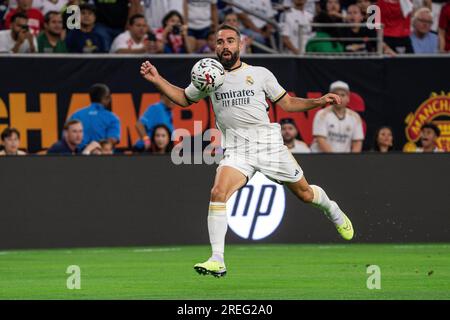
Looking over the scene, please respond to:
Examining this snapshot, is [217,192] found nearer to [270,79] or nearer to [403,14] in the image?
[270,79]

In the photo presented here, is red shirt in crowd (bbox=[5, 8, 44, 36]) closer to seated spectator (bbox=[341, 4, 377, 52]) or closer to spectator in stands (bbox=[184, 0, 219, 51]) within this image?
spectator in stands (bbox=[184, 0, 219, 51])

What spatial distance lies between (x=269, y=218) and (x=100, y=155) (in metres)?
2.72

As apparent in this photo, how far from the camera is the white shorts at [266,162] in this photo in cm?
1302

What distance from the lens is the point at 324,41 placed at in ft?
70.2

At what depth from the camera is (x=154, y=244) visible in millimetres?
18391

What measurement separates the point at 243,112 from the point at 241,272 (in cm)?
216

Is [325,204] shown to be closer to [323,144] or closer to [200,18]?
[323,144]

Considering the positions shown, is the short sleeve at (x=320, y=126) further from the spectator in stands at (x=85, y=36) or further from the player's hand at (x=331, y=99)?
the player's hand at (x=331, y=99)

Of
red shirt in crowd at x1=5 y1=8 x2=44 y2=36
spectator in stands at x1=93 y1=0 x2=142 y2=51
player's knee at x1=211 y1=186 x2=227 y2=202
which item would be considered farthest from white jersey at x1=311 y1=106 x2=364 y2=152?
player's knee at x1=211 y1=186 x2=227 y2=202

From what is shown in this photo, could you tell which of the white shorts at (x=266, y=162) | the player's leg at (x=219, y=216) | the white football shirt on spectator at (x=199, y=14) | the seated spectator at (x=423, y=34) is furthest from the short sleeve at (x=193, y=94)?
the seated spectator at (x=423, y=34)

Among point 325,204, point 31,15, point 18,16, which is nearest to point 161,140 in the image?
point 18,16

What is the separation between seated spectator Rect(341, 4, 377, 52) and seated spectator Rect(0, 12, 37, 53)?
561 centimetres

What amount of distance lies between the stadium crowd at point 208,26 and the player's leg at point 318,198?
23.2 feet
